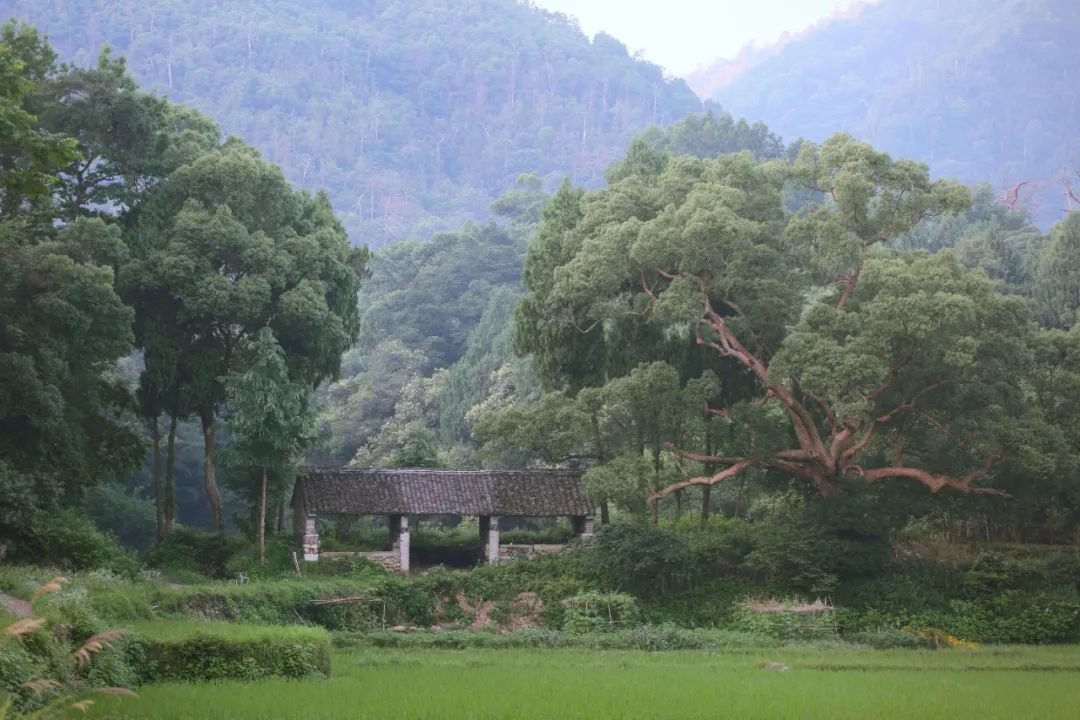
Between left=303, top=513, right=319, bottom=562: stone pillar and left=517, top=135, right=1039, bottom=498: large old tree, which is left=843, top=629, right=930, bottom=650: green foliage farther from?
left=303, top=513, right=319, bottom=562: stone pillar

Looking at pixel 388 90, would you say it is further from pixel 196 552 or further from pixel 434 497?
pixel 196 552

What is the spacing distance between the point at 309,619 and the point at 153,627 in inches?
292

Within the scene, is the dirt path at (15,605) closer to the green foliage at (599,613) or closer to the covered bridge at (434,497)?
the green foliage at (599,613)

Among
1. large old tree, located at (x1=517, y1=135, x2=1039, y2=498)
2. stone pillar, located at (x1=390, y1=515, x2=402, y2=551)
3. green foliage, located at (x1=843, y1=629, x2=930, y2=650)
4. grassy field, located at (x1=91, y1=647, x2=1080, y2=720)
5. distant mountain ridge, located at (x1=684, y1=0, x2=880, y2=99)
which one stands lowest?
grassy field, located at (x1=91, y1=647, x2=1080, y2=720)

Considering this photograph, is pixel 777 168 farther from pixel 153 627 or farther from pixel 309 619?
pixel 153 627

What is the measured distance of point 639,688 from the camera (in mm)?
17641

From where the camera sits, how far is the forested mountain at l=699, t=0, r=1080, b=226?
116m

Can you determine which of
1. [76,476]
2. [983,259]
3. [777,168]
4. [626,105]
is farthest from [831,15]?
[76,476]

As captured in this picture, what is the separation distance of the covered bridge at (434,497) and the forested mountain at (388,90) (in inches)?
2701

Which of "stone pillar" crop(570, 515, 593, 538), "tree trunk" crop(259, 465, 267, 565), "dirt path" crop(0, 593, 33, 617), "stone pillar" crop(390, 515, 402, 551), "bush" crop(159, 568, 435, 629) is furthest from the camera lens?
"stone pillar" crop(570, 515, 593, 538)


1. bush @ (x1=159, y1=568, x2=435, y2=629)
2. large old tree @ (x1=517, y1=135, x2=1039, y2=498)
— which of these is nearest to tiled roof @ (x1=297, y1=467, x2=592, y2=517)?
bush @ (x1=159, y1=568, x2=435, y2=629)

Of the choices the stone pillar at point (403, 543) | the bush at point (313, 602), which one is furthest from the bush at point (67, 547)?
A: the stone pillar at point (403, 543)

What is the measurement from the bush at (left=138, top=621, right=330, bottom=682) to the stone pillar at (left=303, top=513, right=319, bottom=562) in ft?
37.0

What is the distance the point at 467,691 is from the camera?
1702 centimetres
